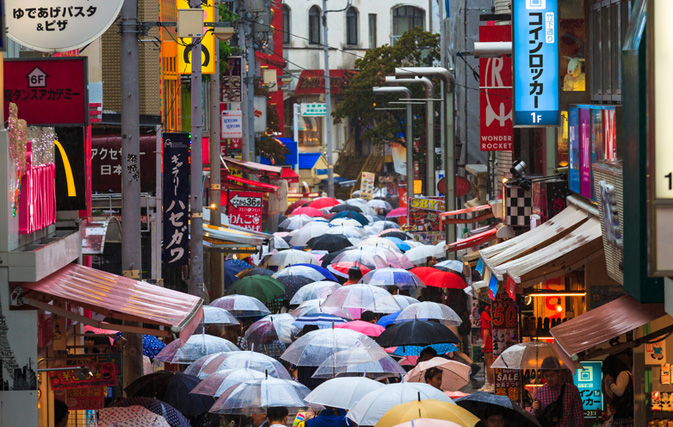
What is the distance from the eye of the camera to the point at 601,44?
47.7ft

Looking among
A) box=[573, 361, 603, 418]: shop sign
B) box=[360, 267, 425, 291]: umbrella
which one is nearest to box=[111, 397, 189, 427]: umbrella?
box=[573, 361, 603, 418]: shop sign

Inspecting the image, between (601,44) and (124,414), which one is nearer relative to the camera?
(124,414)

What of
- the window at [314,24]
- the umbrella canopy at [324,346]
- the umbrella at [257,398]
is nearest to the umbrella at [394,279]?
the umbrella canopy at [324,346]

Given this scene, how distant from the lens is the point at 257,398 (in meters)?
11.3

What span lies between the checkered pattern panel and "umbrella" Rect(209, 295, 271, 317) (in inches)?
179

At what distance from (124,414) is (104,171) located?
635 centimetres

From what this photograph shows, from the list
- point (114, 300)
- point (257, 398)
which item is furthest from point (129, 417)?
point (257, 398)

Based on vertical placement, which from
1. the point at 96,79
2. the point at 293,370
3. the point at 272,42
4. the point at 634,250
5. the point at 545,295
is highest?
the point at 272,42

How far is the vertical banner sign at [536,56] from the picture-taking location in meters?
14.8

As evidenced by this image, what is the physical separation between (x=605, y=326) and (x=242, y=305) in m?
9.48

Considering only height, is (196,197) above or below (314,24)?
below

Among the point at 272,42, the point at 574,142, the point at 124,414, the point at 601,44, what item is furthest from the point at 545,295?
the point at 272,42

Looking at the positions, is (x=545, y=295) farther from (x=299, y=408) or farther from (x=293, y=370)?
(x=299, y=408)

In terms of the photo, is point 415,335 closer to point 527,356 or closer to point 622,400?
point 527,356
